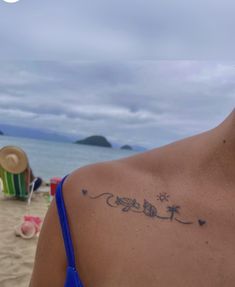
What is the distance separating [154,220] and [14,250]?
8.40 ft

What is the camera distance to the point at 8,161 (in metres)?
4.87

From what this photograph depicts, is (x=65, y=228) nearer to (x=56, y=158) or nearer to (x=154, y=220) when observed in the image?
(x=154, y=220)

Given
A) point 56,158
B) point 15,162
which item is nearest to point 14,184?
point 15,162

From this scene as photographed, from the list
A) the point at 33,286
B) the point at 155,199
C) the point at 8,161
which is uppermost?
the point at 155,199

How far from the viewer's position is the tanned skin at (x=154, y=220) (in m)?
0.46

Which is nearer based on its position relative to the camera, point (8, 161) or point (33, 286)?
point (33, 286)

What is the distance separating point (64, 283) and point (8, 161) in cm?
458

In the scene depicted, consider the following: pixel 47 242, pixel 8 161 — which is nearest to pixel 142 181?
pixel 47 242

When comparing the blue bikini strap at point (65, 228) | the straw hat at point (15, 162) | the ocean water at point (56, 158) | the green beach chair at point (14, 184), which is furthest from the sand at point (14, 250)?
the ocean water at point (56, 158)

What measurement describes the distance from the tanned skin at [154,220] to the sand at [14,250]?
1906mm

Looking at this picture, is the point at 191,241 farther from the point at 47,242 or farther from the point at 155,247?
the point at 47,242

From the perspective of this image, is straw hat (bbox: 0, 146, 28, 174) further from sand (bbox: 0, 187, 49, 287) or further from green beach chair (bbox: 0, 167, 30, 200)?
sand (bbox: 0, 187, 49, 287)

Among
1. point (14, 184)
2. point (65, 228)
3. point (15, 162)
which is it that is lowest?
point (14, 184)

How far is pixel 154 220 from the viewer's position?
50cm
